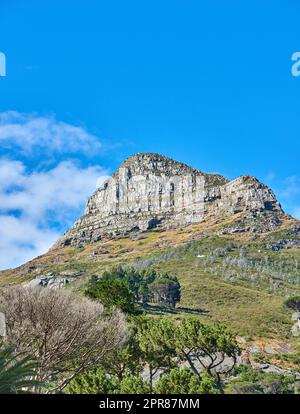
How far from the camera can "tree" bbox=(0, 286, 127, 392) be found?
995 inches

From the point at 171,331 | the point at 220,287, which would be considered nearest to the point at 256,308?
the point at 220,287

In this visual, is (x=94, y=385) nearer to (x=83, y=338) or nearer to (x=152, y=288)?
(x=83, y=338)

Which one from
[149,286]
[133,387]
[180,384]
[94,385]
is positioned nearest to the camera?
[133,387]

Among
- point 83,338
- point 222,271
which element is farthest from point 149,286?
point 83,338

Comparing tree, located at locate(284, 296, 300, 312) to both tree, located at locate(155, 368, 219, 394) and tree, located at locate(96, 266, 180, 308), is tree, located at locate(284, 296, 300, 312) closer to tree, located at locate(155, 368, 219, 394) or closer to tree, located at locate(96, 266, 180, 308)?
tree, located at locate(96, 266, 180, 308)

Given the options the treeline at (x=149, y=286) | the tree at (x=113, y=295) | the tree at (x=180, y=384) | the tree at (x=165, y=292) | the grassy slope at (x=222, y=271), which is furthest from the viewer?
the tree at (x=165, y=292)

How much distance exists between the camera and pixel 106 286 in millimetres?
43250

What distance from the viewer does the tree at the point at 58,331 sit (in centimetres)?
2527

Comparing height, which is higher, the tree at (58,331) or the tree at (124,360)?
the tree at (58,331)

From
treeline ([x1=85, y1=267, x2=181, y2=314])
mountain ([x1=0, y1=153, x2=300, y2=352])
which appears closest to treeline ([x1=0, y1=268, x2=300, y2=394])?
mountain ([x1=0, y1=153, x2=300, y2=352])

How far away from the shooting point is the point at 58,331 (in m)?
25.3

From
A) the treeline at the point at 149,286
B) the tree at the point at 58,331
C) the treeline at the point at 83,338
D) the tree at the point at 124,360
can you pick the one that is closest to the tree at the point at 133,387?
the treeline at the point at 83,338

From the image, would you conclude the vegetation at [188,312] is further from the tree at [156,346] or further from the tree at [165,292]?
the tree at [165,292]
